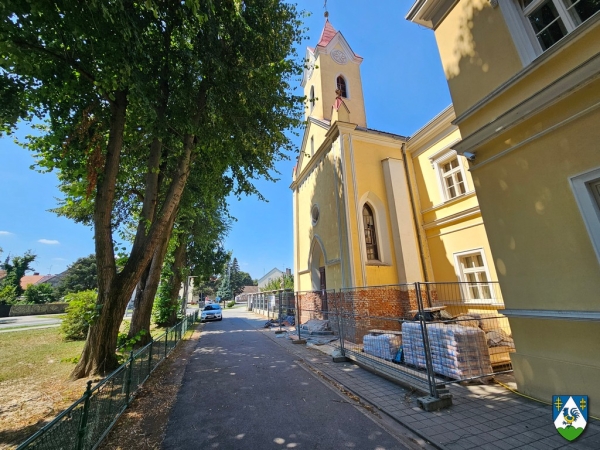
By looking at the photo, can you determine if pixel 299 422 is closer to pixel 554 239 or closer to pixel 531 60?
pixel 554 239

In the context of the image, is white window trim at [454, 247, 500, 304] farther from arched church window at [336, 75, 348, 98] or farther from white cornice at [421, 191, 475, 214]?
arched church window at [336, 75, 348, 98]

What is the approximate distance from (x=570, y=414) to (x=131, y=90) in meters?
9.99

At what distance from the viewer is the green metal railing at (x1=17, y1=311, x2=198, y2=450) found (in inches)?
96.7

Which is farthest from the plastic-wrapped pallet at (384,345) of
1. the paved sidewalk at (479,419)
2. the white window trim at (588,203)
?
the white window trim at (588,203)

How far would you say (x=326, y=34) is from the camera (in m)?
19.7

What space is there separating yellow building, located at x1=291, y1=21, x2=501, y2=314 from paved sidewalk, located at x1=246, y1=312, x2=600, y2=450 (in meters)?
4.79

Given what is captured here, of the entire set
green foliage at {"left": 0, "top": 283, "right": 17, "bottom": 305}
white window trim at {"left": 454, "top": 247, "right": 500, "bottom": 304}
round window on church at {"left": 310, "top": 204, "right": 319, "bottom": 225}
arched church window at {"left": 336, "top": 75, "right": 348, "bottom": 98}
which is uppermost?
arched church window at {"left": 336, "top": 75, "right": 348, "bottom": 98}

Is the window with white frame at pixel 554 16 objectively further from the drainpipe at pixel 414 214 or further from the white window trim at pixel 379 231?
the drainpipe at pixel 414 214

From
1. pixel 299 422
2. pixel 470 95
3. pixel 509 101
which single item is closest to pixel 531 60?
pixel 509 101

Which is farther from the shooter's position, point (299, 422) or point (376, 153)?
point (376, 153)

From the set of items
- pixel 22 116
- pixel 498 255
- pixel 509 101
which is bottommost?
pixel 498 255

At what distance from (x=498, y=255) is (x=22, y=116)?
38.4ft

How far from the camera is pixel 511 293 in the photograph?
4.79 m

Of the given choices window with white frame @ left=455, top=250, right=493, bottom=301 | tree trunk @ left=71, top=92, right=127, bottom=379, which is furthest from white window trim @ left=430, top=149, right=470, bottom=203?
tree trunk @ left=71, top=92, right=127, bottom=379
